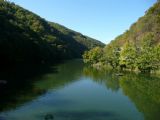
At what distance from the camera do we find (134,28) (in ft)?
564

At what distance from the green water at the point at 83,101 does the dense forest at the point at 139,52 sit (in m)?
18.1

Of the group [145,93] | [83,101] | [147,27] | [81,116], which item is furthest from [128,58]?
[147,27]

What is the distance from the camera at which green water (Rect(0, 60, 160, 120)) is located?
1576 inches

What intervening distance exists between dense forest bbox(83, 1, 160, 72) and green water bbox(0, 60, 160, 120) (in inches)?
713

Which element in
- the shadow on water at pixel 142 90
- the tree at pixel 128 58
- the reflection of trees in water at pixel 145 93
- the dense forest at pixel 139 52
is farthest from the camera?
the tree at pixel 128 58

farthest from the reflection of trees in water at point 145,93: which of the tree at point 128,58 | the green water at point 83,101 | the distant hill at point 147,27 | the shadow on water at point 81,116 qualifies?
the distant hill at point 147,27

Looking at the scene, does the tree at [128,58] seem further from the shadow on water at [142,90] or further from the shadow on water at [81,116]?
the shadow on water at [81,116]

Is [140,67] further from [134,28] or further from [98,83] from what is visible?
[134,28]

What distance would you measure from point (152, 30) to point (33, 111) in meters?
120

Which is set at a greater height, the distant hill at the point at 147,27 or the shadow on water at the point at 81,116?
the distant hill at the point at 147,27

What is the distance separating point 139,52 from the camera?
102875 mm

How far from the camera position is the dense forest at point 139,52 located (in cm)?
9062

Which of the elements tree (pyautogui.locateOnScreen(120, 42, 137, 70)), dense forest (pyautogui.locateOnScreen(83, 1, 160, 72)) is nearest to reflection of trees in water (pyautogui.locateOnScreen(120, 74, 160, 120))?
dense forest (pyautogui.locateOnScreen(83, 1, 160, 72))

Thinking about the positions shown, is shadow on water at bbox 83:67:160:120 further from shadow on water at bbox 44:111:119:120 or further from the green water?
shadow on water at bbox 44:111:119:120
